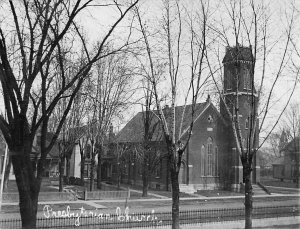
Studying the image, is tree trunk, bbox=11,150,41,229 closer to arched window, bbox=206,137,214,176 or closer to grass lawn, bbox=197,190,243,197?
grass lawn, bbox=197,190,243,197

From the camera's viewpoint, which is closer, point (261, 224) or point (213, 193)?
point (261, 224)

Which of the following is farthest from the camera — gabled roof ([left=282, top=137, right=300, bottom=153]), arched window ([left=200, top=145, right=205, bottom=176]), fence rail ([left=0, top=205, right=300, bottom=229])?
arched window ([left=200, top=145, right=205, bottom=176])

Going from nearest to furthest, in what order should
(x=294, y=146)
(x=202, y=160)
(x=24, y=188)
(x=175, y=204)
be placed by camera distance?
1. (x=24, y=188)
2. (x=175, y=204)
3. (x=294, y=146)
4. (x=202, y=160)

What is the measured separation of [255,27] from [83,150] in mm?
26889

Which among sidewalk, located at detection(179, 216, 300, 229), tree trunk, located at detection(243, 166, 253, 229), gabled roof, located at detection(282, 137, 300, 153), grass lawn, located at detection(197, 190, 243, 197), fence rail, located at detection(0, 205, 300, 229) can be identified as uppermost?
gabled roof, located at detection(282, 137, 300, 153)

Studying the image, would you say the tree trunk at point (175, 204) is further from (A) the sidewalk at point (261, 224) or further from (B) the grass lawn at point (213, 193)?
(B) the grass lawn at point (213, 193)

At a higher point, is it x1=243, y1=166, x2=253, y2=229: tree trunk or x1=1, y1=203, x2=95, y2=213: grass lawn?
x1=243, y1=166, x2=253, y2=229: tree trunk

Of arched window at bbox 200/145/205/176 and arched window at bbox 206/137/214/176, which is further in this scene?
arched window at bbox 206/137/214/176

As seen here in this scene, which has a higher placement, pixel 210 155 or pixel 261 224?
pixel 210 155

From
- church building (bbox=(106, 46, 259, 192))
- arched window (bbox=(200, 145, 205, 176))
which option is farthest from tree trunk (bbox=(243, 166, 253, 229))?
arched window (bbox=(200, 145, 205, 176))

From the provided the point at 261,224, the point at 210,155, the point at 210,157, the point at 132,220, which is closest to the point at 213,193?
the point at 210,157

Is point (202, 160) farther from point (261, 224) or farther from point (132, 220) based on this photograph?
point (132, 220)

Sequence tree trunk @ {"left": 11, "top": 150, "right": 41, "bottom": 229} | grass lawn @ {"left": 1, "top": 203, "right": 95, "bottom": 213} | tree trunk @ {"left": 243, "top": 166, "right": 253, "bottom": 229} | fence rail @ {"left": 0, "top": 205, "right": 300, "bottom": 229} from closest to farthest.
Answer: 1. tree trunk @ {"left": 11, "top": 150, "right": 41, "bottom": 229}
2. tree trunk @ {"left": 243, "top": 166, "right": 253, "bottom": 229}
3. fence rail @ {"left": 0, "top": 205, "right": 300, "bottom": 229}
4. grass lawn @ {"left": 1, "top": 203, "right": 95, "bottom": 213}

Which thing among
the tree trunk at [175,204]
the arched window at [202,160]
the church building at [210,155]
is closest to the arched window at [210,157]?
the church building at [210,155]
